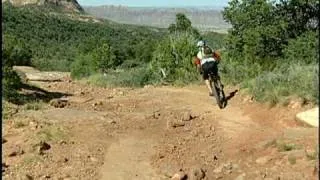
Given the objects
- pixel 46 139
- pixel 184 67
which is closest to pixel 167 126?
pixel 46 139

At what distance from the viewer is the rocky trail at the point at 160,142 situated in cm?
819

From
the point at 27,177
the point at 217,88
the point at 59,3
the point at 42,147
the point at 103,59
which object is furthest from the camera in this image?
the point at 59,3

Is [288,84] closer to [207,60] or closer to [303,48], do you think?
[207,60]

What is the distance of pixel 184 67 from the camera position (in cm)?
2070

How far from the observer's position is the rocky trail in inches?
322

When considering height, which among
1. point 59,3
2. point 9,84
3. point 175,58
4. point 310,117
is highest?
point 310,117

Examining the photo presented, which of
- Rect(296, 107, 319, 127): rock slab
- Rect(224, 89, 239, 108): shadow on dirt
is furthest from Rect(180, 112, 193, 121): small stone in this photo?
Rect(296, 107, 319, 127): rock slab

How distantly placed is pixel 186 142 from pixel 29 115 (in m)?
3.27

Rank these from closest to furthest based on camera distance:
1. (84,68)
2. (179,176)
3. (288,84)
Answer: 1. (179,176)
2. (288,84)
3. (84,68)

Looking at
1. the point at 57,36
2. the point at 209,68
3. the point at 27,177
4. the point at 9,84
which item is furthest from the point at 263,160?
the point at 57,36

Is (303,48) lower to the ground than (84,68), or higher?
higher

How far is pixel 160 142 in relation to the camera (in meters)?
9.77

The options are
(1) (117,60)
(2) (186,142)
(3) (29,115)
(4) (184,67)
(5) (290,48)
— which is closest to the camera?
(2) (186,142)

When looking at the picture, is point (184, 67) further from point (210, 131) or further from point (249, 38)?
point (210, 131)
